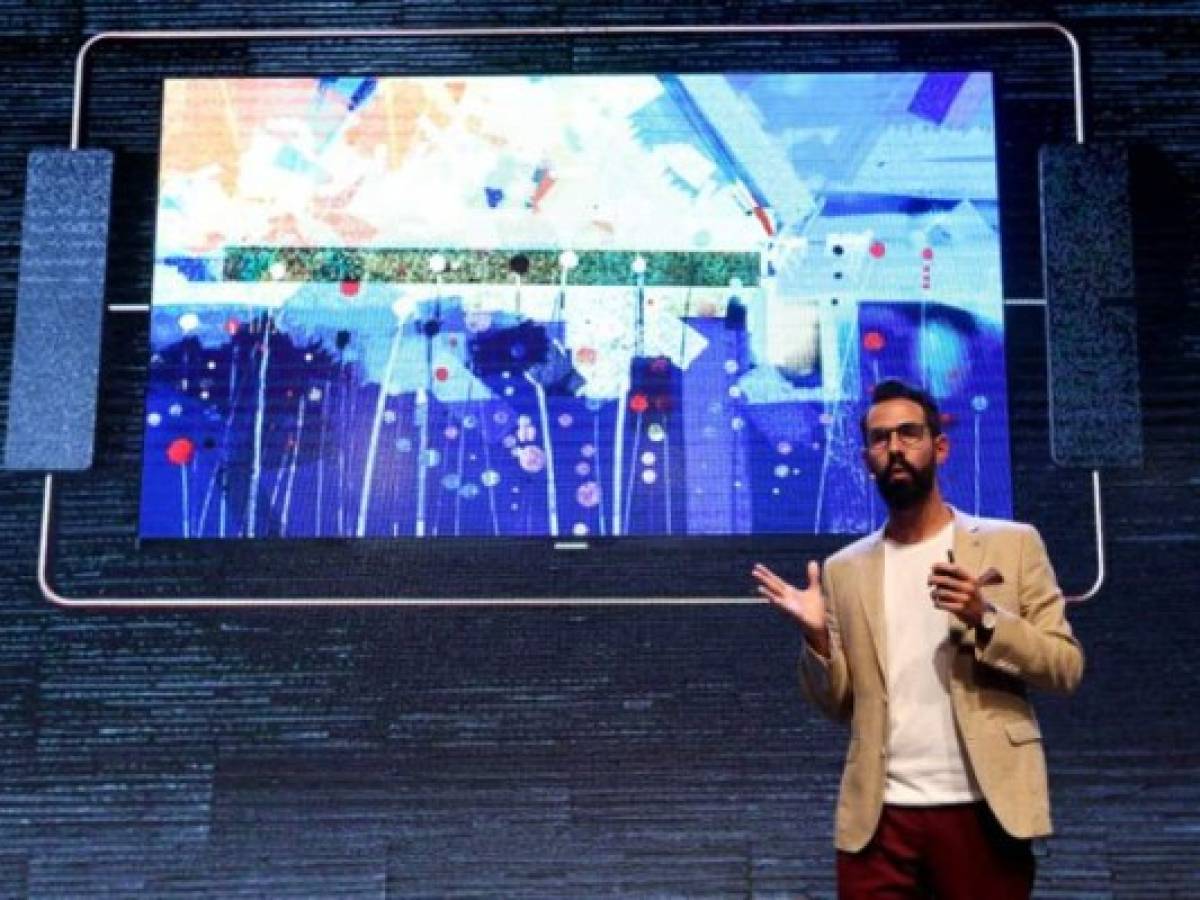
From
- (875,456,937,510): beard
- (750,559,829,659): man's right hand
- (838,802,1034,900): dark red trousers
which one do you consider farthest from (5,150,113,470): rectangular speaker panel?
(838,802,1034,900): dark red trousers

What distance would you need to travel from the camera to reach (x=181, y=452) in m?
3.01

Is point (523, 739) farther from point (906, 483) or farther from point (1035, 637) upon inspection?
point (1035, 637)

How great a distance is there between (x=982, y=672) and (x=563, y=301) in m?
1.48

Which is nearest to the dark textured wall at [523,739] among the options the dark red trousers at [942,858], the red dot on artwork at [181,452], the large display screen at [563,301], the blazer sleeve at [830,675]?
the large display screen at [563,301]

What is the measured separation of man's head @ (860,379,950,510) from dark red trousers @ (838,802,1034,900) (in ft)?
1.40

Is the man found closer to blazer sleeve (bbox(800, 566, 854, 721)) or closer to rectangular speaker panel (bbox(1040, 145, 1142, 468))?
blazer sleeve (bbox(800, 566, 854, 721))

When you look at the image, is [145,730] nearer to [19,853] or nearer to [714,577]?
[19,853]

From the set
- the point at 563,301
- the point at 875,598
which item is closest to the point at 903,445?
the point at 875,598

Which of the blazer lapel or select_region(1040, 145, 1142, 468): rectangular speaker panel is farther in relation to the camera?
select_region(1040, 145, 1142, 468): rectangular speaker panel

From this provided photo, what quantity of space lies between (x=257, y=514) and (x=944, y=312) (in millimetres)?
1554

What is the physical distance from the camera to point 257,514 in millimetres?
2982

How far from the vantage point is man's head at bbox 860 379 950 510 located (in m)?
1.94

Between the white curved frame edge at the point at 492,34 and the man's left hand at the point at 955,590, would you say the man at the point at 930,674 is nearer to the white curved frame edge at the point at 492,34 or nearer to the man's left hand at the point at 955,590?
the man's left hand at the point at 955,590

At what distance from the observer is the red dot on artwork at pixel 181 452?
118 inches
